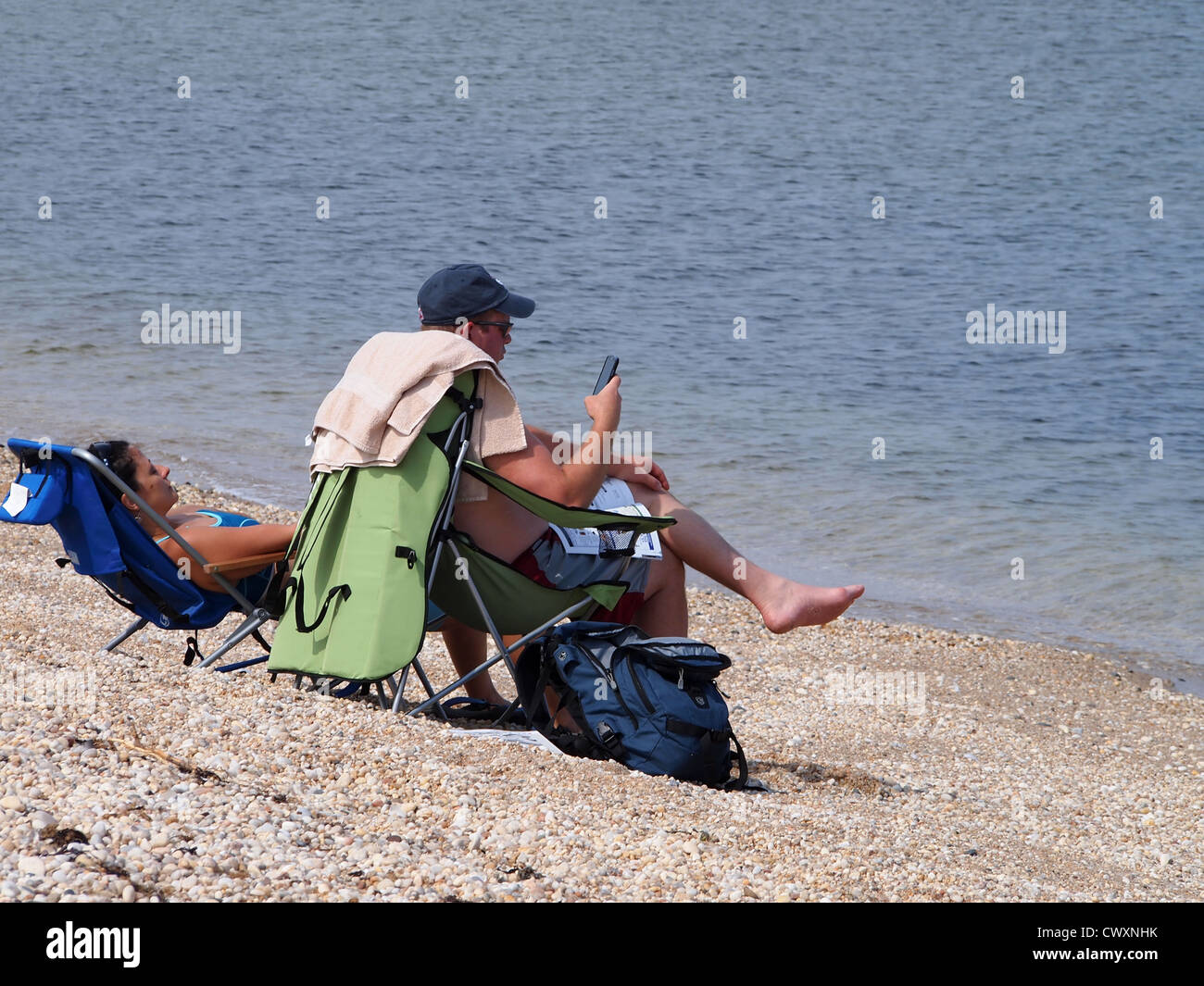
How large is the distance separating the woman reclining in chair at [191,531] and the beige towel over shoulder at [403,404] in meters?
0.37

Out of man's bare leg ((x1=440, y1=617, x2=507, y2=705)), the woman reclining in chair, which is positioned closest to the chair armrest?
the woman reclining in chair

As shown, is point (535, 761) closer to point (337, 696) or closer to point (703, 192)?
point (337, 696)

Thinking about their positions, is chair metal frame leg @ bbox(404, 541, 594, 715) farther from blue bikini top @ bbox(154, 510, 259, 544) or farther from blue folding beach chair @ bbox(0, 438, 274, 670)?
blue bikini top @ bbox(154, 510, 259, 544)

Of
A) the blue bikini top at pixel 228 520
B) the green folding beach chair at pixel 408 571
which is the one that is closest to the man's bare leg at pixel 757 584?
the green folding beach chair at pixel 408 571

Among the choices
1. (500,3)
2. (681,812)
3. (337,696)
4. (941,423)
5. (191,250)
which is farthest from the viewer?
(500,3)

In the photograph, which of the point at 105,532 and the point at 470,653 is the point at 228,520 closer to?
the point at 105,532

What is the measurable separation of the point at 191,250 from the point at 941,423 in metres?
9.14

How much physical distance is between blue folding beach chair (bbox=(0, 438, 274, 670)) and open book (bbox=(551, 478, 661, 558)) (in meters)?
0.92

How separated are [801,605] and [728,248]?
12346mm

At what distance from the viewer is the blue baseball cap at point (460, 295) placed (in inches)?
158

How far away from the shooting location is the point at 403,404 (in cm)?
375

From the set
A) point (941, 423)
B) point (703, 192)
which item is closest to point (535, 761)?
point (941, 423)

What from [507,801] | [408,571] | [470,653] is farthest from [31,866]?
[470,653]

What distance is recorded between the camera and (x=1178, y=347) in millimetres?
12406
